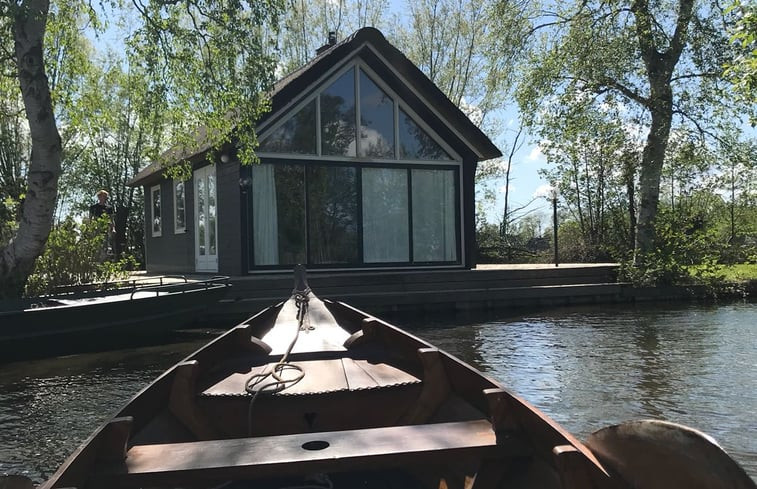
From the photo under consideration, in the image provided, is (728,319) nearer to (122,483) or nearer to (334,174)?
(334,174)

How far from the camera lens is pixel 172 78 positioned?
8.53 meters

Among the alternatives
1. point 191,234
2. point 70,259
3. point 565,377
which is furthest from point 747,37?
point 191,234

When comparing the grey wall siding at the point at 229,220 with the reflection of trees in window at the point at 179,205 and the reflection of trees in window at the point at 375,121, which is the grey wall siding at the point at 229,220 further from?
the reflection of trees in window at the point at 375,121

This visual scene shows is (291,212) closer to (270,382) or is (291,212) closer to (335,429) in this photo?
(270,382)

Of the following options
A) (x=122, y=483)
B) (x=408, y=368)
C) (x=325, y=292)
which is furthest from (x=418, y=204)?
(x=122, y=483)

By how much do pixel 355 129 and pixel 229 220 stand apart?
3.22 metres

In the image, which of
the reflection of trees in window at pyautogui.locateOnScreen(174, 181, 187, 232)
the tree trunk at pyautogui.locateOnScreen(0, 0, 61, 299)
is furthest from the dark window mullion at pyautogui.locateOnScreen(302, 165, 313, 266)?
the tree trunk at pyautogui.locateOnScreen(0, 0, 61, 299)

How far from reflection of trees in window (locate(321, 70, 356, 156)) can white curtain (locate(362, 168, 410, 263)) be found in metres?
0.71

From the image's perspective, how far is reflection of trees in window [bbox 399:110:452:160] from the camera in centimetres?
1247

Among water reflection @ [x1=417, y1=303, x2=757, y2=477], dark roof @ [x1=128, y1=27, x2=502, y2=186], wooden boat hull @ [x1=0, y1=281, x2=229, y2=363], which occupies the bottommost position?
water reflection @ [x1=417, y1=303, x2=757, y2=477]

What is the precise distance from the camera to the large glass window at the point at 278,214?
1116cm

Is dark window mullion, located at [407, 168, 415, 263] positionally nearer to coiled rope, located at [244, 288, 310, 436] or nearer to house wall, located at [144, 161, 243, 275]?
house wall, located at [144, 161, 243, 275]

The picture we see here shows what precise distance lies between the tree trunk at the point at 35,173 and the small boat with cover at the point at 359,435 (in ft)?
18.2

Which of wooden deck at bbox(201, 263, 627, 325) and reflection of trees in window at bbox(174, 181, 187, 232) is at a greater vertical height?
reflection of trees in window at bbox(174, 181, 187, 232)
